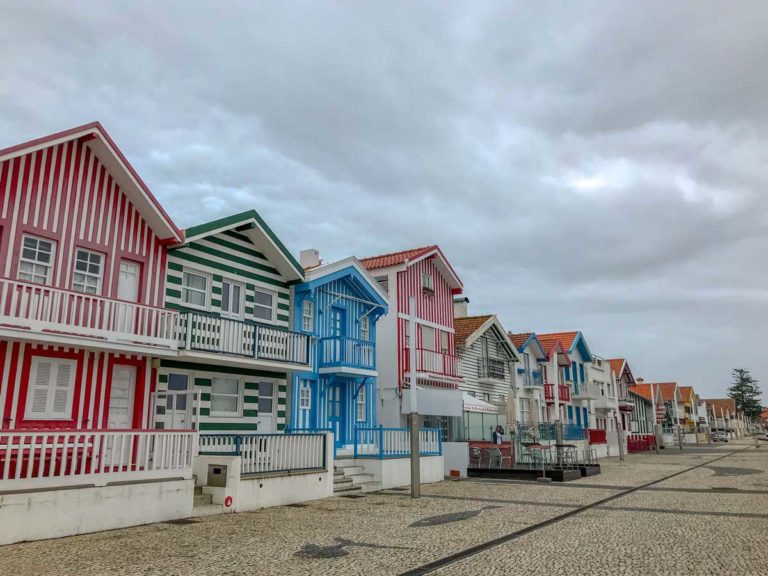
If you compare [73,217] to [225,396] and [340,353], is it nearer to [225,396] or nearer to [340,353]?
[225,396]

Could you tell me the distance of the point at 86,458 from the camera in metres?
12.2

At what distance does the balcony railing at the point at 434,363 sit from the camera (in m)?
25.3

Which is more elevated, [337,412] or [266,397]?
[266,397]

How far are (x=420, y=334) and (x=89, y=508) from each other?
58.2 feet

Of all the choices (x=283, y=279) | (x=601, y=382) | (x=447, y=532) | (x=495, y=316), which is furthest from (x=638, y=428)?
(x=447, y=532)

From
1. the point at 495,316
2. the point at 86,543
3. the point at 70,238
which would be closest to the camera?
the point at 86,543

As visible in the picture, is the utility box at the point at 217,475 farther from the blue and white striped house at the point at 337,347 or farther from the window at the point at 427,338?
the window at the point at 427,338

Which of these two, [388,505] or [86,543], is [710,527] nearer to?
[388,505]

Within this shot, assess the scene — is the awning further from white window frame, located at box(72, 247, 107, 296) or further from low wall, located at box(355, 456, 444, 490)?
white window frame, located at box(72, 247, 107, 296)

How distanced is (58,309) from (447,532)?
875 centimetres

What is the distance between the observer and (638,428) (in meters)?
70.8

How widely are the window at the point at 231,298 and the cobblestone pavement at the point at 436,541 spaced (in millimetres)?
5946

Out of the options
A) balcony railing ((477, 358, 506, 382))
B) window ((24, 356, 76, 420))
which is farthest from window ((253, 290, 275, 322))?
balcony railing ((477, 358, 506, 382))

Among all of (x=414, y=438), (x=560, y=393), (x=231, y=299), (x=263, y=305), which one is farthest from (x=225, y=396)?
(x=560, y=393)
